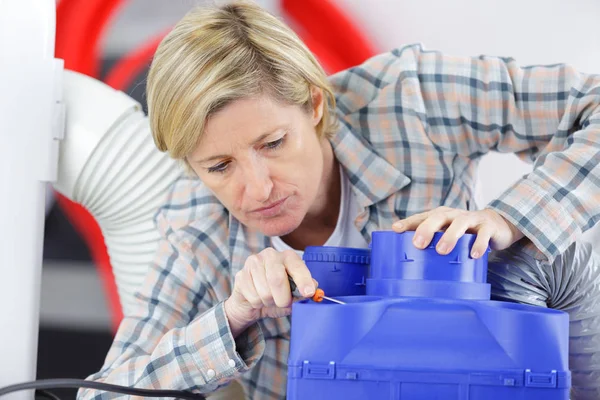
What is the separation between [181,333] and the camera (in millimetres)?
800

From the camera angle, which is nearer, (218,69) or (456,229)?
(456,229)

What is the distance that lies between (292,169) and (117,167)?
421mm

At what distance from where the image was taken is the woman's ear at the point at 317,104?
923mm

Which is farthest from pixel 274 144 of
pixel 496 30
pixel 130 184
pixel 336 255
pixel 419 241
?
pixel 496 30

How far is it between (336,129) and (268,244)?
19cm

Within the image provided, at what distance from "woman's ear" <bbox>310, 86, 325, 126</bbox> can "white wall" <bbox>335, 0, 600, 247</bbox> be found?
552mm

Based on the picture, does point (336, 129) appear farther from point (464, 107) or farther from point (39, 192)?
point (39, 192)

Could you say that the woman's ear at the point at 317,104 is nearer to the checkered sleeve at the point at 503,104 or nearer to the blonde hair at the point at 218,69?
the blonde hair at the point at 218,69

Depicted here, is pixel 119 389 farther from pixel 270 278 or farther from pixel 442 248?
pixel 442 248

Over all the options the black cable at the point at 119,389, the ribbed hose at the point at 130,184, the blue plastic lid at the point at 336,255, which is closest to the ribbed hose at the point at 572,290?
the blue plastic lid at the point at 336,255

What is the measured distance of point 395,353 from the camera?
1.76ft

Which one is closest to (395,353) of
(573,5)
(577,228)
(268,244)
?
(577,228)

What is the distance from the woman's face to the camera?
80cm

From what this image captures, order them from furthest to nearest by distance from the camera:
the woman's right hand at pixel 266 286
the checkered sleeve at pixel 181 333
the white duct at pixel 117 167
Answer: the white duct at pixel 117 167, the checkered sleeve at pixel 181 333, the woman's right hand at pixel 266 286
